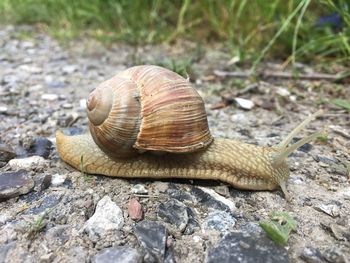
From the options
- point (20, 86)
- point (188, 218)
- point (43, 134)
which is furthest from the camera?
point (20, 86)

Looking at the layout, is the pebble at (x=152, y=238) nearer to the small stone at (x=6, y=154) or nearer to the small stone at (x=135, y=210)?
the small stone at (x=135, y=210)

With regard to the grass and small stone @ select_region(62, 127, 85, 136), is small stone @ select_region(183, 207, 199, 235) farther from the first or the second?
small stone @ select_region(62, 127, 85, 136)

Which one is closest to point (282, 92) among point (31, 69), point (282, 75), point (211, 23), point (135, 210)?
point (282, 75)

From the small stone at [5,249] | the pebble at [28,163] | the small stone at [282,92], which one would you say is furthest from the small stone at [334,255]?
the small stone at [282,92]

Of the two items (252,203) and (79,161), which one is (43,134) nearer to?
(79,161)

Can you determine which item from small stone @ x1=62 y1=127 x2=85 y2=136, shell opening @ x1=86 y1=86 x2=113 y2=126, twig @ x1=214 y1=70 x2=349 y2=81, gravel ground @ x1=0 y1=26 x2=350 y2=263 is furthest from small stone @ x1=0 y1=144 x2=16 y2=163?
twig @ x1=214 y1=70 x2=349 y2=81

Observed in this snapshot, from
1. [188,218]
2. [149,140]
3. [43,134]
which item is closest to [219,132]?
[149,140]

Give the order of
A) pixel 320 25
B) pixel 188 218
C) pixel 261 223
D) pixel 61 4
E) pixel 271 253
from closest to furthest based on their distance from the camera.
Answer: pixel 271 253, pixel 261 223, pixel 188 218, pixel 320 25, pixel 61 4
